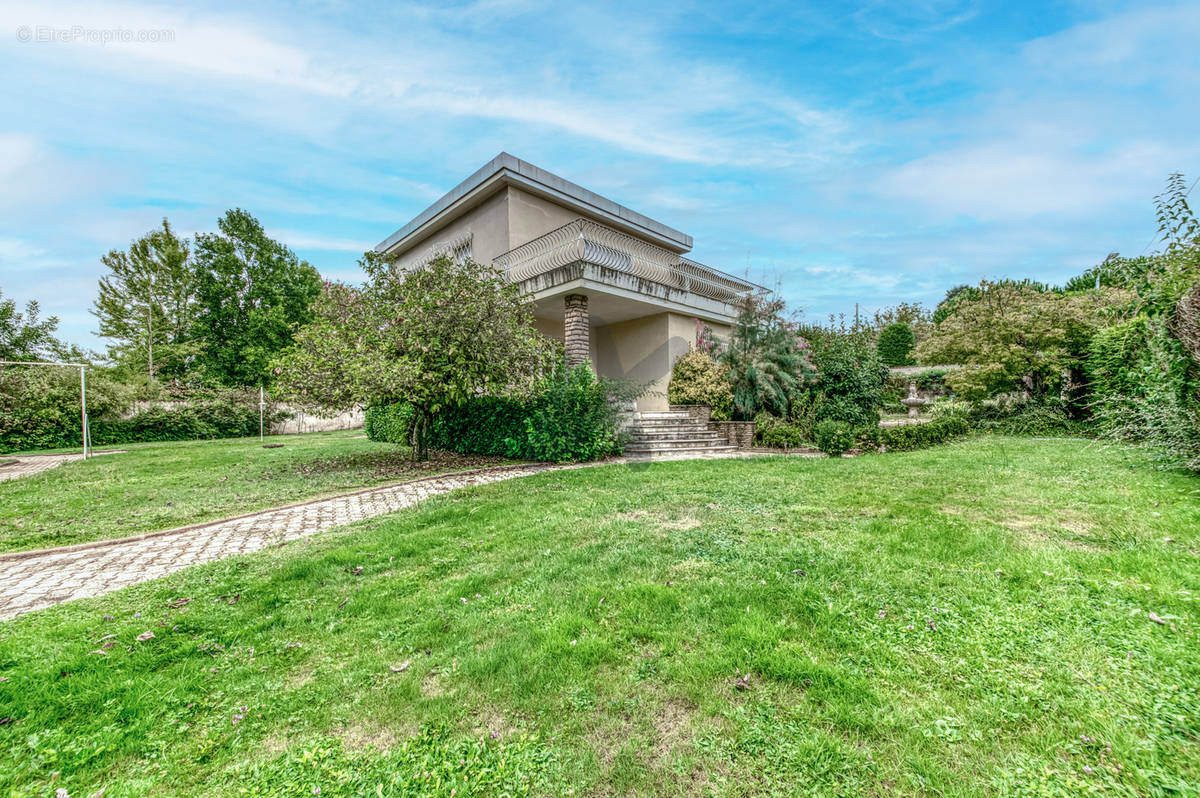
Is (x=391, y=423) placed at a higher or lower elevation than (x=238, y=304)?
lower

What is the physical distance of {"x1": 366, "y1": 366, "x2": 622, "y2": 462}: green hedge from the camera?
9.24 metres

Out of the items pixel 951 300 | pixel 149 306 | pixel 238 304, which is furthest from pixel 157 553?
pixel 951 300

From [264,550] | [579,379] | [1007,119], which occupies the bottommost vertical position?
[264,550]

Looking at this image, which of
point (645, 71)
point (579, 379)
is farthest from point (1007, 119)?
point (579, 379)

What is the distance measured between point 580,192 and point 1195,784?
15.1m

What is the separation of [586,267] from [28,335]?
2835cm

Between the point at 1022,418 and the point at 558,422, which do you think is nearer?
the point at 558,422

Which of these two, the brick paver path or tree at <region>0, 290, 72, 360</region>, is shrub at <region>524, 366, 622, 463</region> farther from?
tree at <region>0, 290, 72, 360</region>

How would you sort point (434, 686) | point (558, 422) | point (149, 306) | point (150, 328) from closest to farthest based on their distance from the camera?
point (434, 686), point (558, 422), point (150, 328), point (149, 306)

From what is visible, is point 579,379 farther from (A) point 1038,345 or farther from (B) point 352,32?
(A) point 1038,345

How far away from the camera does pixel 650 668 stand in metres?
2.24

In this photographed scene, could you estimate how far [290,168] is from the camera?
9.48 meters

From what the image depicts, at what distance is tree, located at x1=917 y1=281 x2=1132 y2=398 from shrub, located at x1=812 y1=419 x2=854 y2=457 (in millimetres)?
5201

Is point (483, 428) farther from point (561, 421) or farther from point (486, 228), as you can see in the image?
point (486, 228)
